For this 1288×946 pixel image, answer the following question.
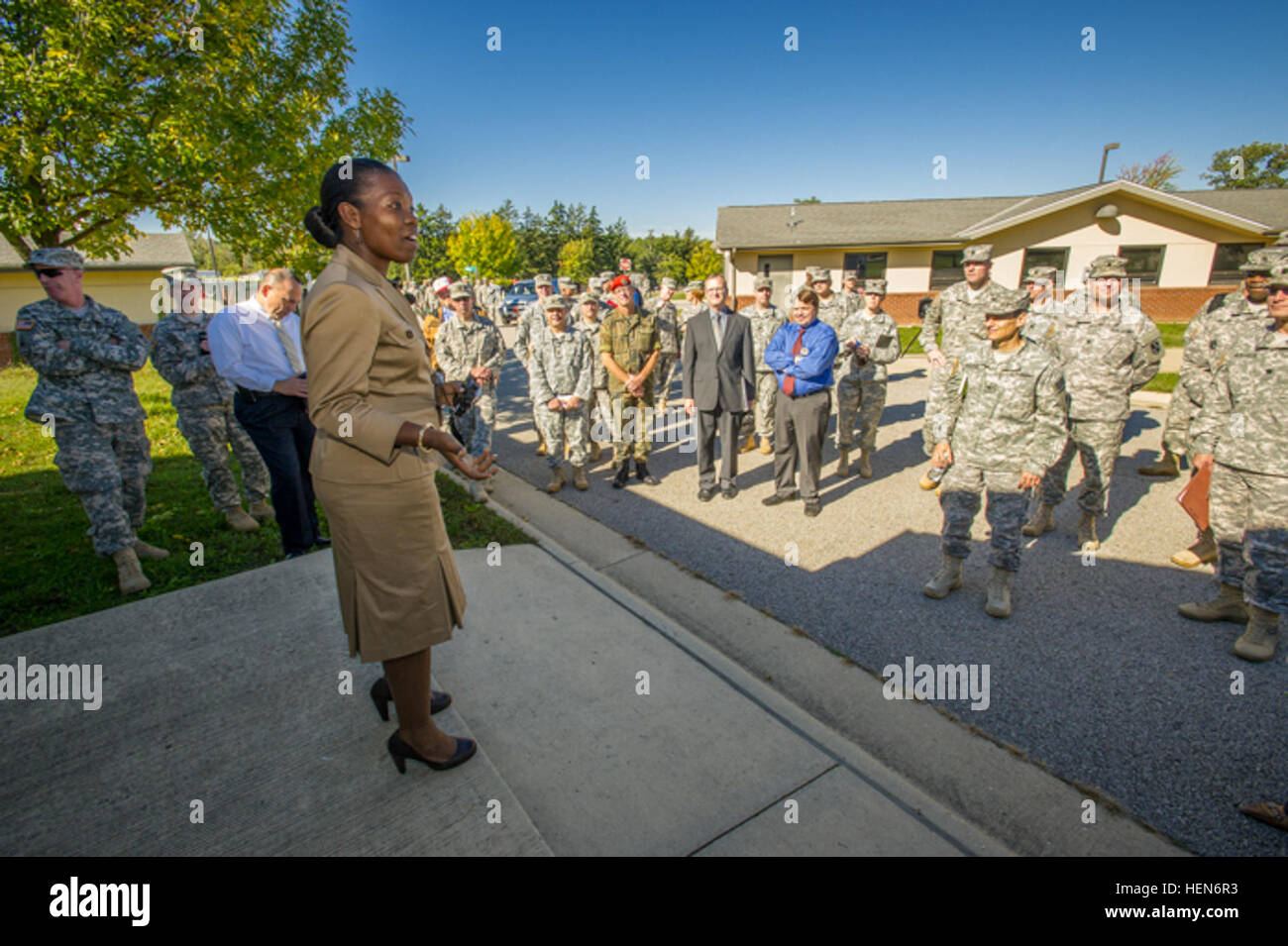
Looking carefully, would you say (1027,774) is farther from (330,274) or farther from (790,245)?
(790,245)

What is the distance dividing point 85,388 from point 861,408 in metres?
7.14

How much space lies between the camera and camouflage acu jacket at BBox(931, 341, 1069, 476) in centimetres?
387

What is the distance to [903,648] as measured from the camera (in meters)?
3.65

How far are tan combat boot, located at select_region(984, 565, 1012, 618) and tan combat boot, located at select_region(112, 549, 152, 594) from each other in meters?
5.91

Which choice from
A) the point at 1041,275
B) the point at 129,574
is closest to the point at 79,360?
the point at 129,574

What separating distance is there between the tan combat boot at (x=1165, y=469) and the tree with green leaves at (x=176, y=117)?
38.2 ft

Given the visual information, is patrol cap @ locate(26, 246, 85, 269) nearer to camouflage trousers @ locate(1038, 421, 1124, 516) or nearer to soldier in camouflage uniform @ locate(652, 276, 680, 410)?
soldier in camouflage uniform @ locate(652, 276, 680, 410)

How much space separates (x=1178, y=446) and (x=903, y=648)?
4594 millimetres

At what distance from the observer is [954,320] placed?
6828 mm

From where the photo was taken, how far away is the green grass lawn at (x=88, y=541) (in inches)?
167

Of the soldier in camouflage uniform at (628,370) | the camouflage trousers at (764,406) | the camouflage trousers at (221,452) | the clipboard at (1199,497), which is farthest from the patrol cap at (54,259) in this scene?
the clipboard at (1199,497)

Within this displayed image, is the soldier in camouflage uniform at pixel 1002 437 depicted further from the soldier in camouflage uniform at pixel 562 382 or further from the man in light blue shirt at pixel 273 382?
the man in light blue shirt at pixel 273 382

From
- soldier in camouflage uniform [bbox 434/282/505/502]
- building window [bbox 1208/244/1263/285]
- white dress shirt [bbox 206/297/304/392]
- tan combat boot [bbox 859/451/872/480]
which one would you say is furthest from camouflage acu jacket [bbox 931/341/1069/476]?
building window [bbox 1208/244/1263/285]

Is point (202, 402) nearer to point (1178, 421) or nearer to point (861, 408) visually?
point (861, 408)
